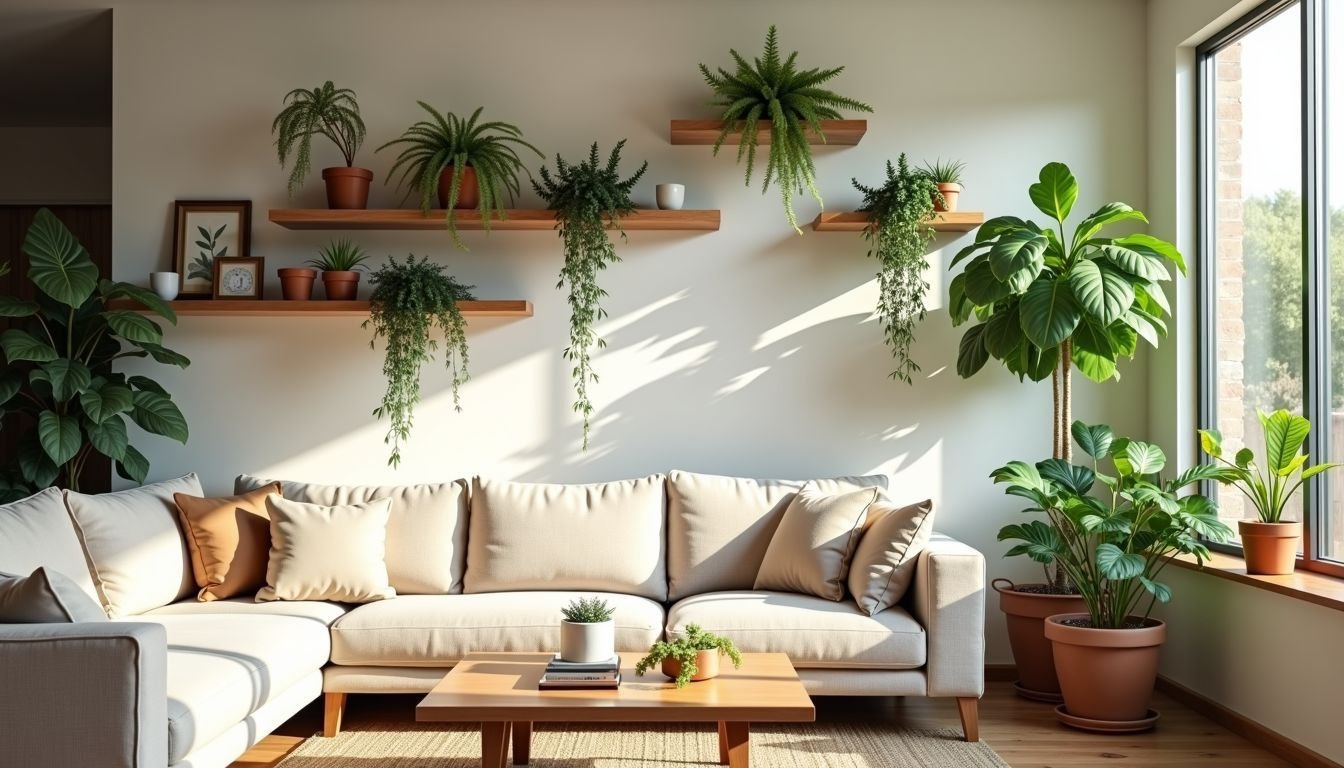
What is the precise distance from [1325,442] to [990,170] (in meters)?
1.76

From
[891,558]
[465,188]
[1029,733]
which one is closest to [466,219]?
[465,188]

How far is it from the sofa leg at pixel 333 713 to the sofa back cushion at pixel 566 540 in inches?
24.5

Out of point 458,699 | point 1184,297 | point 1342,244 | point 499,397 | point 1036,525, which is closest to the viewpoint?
point 458,699

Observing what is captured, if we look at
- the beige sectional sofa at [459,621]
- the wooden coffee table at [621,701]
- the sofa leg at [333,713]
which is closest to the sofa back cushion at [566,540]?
the beige sectional sofa at [459,621]

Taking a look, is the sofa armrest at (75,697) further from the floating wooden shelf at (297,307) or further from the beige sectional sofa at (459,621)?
the floating wooden shelf at (297,307)

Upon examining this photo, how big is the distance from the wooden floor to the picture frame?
66.9 inches

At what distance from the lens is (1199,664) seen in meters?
4.27

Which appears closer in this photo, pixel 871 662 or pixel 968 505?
pixel 871 662

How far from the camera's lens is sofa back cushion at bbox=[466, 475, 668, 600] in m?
4.26

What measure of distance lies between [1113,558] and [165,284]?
3.77m

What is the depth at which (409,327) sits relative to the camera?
452cm

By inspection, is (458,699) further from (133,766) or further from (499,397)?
(499,397)

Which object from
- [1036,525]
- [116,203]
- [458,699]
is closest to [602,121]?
[116,203]

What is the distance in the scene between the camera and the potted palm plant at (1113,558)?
3.89m
